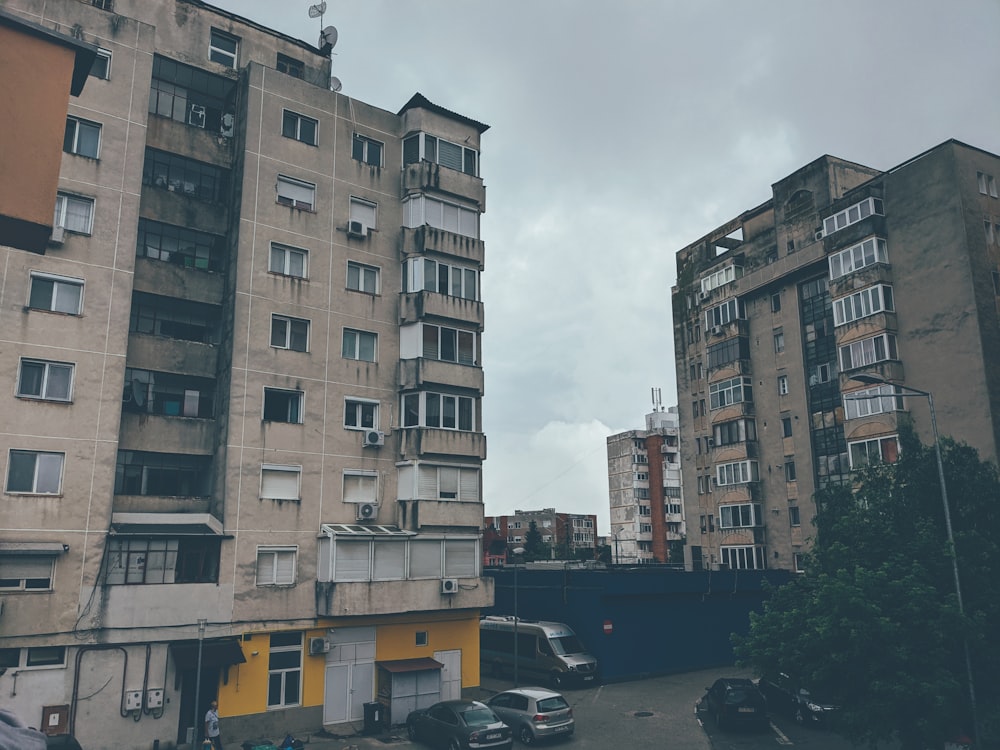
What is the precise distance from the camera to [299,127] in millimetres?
31312

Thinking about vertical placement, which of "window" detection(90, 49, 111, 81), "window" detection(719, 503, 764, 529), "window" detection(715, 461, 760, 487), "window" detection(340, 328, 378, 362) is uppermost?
"window" detection(90, 49, 111, 81)

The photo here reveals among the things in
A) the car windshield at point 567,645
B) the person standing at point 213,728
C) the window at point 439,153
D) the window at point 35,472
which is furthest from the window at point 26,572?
the car windshield at point 567,645

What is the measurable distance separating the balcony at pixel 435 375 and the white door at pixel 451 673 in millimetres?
10690

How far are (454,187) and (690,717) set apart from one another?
77.8 ft

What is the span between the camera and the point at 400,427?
31.5m

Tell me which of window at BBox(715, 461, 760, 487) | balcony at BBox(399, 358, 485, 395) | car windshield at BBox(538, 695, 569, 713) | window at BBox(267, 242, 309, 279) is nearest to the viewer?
car windshield at BBox(538, 695, 569, 713)

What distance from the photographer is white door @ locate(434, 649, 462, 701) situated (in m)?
30.6

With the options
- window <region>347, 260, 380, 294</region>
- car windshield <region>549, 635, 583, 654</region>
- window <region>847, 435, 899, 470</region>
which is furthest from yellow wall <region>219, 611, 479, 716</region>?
window <region>847, 435, 899, 470</region>

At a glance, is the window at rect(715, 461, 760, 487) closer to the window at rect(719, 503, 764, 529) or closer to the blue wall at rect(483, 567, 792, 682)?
the window at rect(719, 503, 764, 529)

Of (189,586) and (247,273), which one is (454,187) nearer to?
(247,273)

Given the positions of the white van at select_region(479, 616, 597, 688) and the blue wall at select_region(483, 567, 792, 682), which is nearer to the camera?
the white van at select_region(479, 616, 597, 688)

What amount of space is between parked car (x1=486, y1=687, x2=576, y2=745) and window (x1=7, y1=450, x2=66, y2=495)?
16314mm

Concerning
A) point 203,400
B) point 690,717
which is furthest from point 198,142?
point 690,717

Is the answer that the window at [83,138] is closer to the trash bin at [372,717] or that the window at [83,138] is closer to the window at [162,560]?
the window at [162,560]
